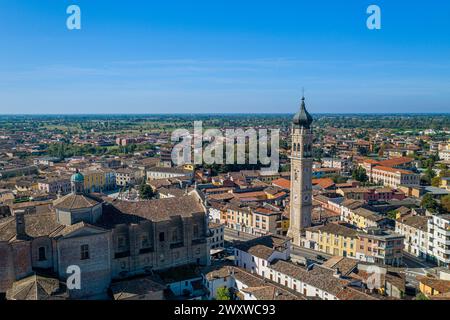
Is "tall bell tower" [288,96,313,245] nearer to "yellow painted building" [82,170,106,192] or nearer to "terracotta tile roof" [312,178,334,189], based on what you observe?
"terracotta tile roof" [312,178,334,189]

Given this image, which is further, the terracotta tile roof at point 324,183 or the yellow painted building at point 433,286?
the terracotta tile roof at point 324,183

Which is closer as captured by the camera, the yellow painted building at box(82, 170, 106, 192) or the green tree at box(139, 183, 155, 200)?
the green tree at box(139, 183, 155, 200)

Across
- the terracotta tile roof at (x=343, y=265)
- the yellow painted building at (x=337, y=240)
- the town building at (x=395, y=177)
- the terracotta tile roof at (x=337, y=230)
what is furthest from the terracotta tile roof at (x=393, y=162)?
the terracotta tile roof at (x=343, y=265)

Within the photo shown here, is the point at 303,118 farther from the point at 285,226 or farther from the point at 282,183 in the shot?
the point at 282,183

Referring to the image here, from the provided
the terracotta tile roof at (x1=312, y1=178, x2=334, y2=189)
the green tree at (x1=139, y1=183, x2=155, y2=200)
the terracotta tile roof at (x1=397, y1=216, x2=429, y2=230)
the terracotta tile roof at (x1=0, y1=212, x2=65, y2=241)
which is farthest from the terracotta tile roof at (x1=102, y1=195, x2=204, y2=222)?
the terracotta tile roof at (x1=312, y1=178, x2=334, y2=189)

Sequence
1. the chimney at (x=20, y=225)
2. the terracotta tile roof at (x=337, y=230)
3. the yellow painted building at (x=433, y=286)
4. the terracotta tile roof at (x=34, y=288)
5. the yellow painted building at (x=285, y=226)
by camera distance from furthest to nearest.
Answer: the yellow painted building at (x=285, y=226), the terracotta tile roof at (x=337, y=230), the yellow painted building at (x=433, y=286), the chimney at (x=20, y=225), the terracotta tile roof at (x=34, y=288)

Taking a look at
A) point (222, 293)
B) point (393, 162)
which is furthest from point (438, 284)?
point (393, 162)

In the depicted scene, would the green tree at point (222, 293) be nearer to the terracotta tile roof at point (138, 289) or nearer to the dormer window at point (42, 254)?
the terracotta tile roof at point (138, 289)
